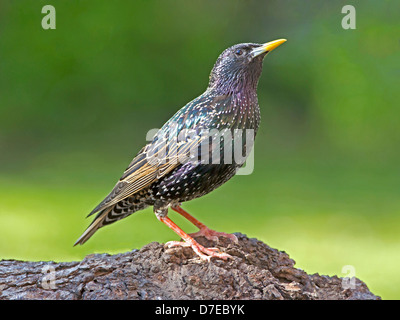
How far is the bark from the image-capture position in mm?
3445

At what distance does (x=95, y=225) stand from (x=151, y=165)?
60cm

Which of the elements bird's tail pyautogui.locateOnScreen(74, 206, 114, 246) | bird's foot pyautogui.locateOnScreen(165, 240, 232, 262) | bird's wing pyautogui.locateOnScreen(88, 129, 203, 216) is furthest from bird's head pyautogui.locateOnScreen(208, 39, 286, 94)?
bird's tail pyautogui.locateOnScreen(74, 206, 114, 246)

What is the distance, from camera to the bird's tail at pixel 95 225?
4.10m

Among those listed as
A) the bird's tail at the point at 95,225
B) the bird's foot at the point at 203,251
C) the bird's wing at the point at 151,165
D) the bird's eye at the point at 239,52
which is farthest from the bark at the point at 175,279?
the bird's eye at the point at 239,52

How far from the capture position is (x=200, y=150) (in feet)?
12.3

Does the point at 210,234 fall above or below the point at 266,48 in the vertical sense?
below

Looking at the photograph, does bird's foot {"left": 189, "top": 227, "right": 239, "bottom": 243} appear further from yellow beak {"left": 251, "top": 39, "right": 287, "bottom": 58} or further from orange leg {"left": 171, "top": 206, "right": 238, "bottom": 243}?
yellow beak {"left": 251, "top": 39, "right": 287, "bottom": 58}

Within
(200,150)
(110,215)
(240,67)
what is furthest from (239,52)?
(110,215)

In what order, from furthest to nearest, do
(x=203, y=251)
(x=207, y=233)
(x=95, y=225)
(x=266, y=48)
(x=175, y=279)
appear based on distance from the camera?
1. (x=95, y=225)
2. (x=207, y=233)
3. (x=266, y=48)
4. (x=203, y=251)
5. (x=175, y=279)

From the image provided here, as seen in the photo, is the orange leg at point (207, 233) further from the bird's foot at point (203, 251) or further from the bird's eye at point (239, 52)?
the bird's eye at point (239, 52)

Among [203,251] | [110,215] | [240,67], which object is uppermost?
[240,67]

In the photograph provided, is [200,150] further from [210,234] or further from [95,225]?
[95,225]

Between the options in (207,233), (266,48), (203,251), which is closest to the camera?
(203,251)
